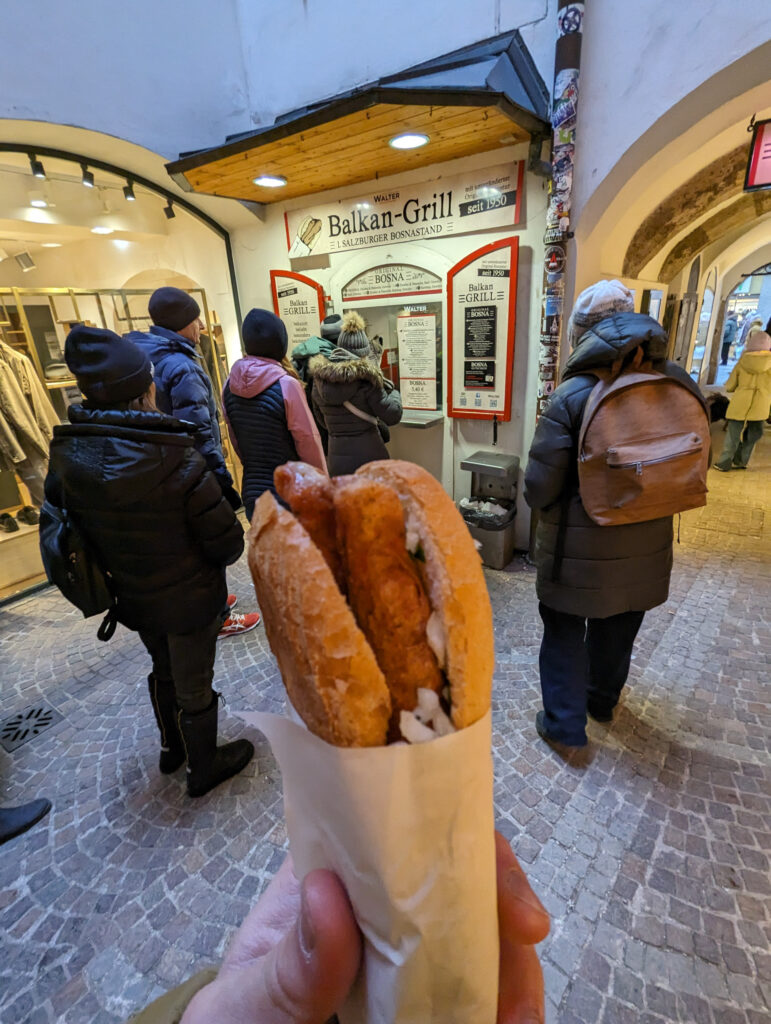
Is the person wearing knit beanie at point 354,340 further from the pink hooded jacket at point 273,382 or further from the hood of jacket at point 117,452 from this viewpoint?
the hood of jacket at point 117,452

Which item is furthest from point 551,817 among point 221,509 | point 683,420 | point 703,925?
point 221,509

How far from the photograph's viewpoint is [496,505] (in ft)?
15.4

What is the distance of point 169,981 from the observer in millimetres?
1714

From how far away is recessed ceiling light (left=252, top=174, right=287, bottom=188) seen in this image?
4.44 m

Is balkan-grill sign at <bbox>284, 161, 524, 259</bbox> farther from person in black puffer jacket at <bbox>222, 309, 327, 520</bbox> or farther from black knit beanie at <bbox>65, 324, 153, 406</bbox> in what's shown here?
black knit beanie at <bbox>65, 324, 153, 406</bbox>

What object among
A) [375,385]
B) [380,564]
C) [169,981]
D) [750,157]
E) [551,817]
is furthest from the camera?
[375,385]

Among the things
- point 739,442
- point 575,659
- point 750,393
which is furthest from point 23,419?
point 739,442

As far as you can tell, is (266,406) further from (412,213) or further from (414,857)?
(414,857)

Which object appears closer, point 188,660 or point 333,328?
point 188,660

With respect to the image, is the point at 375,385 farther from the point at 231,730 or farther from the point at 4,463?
the point at 4,463

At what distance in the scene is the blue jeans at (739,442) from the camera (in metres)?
7.19

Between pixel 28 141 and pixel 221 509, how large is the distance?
463 cm

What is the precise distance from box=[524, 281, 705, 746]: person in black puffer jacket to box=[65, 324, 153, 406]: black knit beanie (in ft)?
5.89

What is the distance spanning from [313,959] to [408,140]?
4713 mm
